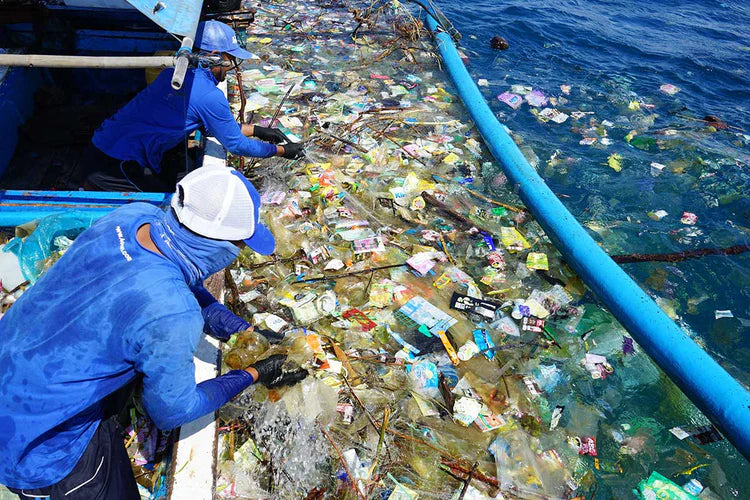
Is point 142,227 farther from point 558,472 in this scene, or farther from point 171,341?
point 558,472

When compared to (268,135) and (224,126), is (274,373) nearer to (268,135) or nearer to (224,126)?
(224,126)

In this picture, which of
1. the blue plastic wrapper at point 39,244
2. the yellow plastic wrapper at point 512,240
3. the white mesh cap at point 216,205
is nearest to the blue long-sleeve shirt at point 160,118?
the blue plastic wrapper at point 39,244

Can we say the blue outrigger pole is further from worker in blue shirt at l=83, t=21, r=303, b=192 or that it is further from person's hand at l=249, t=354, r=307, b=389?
worker in blue shirt at l=83, t=21, r=303, b=192

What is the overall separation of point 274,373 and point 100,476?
1.07 m

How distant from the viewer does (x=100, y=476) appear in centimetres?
216

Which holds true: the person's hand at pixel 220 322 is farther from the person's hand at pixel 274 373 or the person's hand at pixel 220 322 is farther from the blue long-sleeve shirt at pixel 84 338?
the blue long-sleeve shirt at pixel 84 338

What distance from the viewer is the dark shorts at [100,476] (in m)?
2.06

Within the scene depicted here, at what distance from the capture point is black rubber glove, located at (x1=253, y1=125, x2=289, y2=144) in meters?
5.24

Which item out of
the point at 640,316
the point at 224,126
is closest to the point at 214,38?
the point at 224,126

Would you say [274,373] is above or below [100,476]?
below

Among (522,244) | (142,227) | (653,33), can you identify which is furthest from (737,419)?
(653,33)

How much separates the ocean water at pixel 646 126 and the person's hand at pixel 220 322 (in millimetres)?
3861

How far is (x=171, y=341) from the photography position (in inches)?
72.5

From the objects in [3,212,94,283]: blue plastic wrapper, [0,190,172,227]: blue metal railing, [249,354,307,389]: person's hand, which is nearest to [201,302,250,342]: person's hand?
[249,354,307,389]: person's hand
